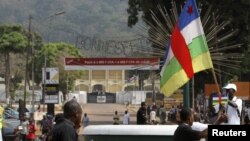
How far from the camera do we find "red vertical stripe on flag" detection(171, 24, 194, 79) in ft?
42.5

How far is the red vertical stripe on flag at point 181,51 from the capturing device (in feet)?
42.5

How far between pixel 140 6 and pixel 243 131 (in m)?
35.4

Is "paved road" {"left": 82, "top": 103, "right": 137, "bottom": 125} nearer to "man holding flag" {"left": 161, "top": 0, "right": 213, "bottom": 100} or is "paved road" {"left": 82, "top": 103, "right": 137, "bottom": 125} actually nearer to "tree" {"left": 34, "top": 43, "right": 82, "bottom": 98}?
"tree" {"left": 34, "top": 43, "right": 82, "bottom": 98}

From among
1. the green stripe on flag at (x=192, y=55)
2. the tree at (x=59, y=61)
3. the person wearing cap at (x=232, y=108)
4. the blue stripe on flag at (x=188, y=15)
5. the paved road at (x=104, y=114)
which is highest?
the tree at (x=59, y=61)

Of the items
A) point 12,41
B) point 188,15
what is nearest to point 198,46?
point 188,15

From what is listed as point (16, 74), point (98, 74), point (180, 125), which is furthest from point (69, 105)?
point (98, 74)

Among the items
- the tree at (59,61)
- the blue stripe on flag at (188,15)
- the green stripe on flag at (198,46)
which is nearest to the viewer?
the green stripe on flag at (198,46)

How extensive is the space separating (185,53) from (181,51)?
0.54 feet

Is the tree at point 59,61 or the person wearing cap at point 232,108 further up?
the tree at point 59,61

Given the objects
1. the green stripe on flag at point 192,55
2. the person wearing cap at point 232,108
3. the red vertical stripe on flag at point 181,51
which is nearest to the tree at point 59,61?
the red vertical stripe on flag at point 181,51

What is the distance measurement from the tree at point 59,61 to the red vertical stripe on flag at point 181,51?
9923 cm

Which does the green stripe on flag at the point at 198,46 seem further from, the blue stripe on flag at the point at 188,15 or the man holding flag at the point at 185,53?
the blue stripe on flag at the point at 188,15

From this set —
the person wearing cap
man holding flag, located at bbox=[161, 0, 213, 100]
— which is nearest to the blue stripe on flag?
man holding flag, located at bbox=[161, 0, 213, 100]

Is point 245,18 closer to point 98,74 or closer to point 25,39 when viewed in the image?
point 25,39
